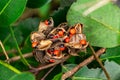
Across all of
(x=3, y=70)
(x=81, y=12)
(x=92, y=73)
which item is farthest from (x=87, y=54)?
(x=3, y=70)

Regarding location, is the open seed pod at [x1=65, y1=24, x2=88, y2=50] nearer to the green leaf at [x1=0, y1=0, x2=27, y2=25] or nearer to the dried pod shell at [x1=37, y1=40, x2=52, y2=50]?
the dried pod shell at [x1=37, y1=40, x2=52, y2=50]

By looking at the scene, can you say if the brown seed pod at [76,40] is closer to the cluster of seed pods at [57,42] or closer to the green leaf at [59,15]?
the cluster of seed pods at [57,42]

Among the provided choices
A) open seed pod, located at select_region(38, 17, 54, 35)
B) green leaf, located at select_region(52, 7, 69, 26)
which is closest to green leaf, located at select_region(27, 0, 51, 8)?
green leaf, located at select_region(52, 7, 69, 26)

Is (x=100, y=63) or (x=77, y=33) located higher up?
(x=77, y=33)

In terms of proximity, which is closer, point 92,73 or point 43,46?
point 43,46

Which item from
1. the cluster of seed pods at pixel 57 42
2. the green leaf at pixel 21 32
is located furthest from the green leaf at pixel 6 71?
the green leaf at pixel 21 32

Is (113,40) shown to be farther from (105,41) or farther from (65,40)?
(65,40)
